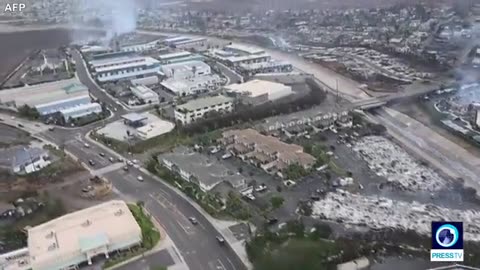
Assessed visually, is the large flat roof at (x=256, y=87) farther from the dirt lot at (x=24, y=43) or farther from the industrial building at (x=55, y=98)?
the dirt lot at (x=24, y=43)

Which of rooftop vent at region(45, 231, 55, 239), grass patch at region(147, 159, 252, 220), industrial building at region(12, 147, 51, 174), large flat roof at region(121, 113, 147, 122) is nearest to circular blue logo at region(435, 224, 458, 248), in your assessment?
grass patch at region(147, 159, 252, 220)

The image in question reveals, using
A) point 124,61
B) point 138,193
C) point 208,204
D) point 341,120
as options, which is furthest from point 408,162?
point 124,61

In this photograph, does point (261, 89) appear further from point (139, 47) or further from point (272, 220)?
point (139, 47)

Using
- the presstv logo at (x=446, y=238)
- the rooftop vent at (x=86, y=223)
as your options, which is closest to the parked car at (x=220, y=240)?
the rooftop vent at (x=86, y=223)

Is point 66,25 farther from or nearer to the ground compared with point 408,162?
farther from the ground

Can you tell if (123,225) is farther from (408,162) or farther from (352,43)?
(352,43)

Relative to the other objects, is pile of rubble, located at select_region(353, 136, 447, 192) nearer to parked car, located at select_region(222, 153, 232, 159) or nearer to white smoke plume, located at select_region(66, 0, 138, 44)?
parked car, located at select_region(222, 153, 232, 159)

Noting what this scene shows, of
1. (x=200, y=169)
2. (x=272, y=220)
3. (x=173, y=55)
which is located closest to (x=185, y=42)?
(x=173, y=55)

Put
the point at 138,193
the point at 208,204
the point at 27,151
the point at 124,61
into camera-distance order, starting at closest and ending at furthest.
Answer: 1. the point at 208,204
2. the point at 138,193
3. the point at 27,151
4. the point at 124,61
